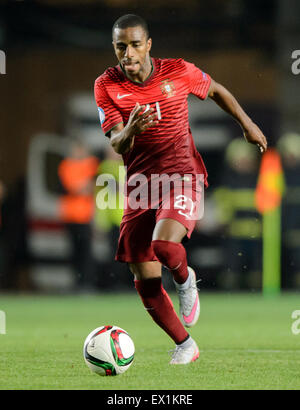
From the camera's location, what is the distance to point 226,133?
13.6 m

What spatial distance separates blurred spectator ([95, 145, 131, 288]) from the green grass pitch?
50 centimetres

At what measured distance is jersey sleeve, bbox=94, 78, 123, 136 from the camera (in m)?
5.83

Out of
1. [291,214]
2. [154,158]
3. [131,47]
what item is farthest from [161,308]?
[291,214]

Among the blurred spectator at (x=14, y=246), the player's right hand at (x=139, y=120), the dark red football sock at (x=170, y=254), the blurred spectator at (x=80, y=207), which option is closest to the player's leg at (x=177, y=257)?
the dark red football sock at (x=170, y=254)

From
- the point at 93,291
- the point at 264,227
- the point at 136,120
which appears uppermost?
the point at 136,120

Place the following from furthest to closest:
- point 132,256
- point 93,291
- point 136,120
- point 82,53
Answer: point 82,53 < point 93,291 < point 132,256 < point 136,120

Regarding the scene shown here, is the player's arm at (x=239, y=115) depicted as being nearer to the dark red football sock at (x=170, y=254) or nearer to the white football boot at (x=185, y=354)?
the dark red football sock at (x=170, y=254)

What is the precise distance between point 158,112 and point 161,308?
3.95ft

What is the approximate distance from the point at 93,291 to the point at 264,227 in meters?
2.43

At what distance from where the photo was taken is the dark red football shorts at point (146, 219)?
19.2ft

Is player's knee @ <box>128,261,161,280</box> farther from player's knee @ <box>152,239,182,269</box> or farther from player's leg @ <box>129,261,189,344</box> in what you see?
player's knee @ <box>152,239,182,269</box>

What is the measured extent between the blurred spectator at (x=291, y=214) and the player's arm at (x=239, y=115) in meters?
6.63

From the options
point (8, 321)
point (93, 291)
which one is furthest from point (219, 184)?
point (8, 321)
